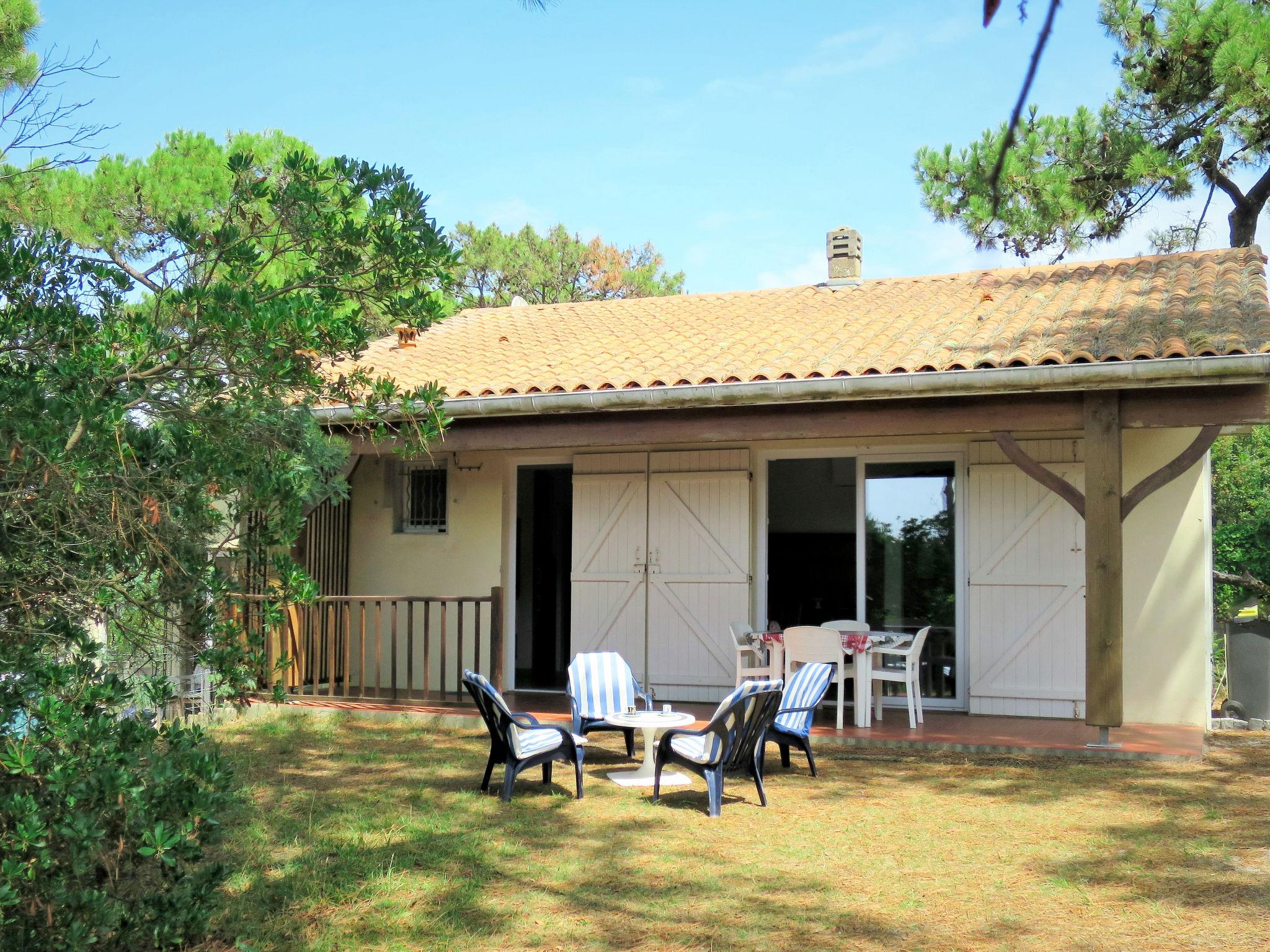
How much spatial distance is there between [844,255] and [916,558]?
4680 mm

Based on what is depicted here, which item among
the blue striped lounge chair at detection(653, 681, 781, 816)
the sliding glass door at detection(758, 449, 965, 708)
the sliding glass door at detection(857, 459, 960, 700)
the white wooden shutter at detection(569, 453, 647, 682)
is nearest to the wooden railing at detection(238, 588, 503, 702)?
the white wooden shutter at detection(569, 453, 647, 682)

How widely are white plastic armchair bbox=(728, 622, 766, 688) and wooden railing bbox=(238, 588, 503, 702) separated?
76.6 inches

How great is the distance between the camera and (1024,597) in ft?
28.9

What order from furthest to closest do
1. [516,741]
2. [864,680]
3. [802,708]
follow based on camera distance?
[864,680] → [802,708] → [516,741]

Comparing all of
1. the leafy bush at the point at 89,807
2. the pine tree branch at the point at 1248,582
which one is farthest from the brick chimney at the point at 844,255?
the leafy bush at the point at 89,807

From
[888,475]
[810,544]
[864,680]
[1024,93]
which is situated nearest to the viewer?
[1024,93]

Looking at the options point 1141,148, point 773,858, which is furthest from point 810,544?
point 773,858

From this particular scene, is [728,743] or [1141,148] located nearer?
[728,743]

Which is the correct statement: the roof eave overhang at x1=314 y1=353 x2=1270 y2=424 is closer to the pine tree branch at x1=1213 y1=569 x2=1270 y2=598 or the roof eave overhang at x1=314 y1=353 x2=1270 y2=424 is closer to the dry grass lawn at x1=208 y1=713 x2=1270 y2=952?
the dry grass lawn at x1=208 y1=713 x2=1270 y2=952

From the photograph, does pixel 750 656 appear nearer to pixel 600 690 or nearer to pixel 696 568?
pixel 696 568

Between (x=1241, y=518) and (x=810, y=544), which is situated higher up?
(x=1241, y=518)

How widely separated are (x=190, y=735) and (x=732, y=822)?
10.5 ft

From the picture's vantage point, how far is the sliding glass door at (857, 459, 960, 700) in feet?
30.7

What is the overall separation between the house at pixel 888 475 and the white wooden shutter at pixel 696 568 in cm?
2
